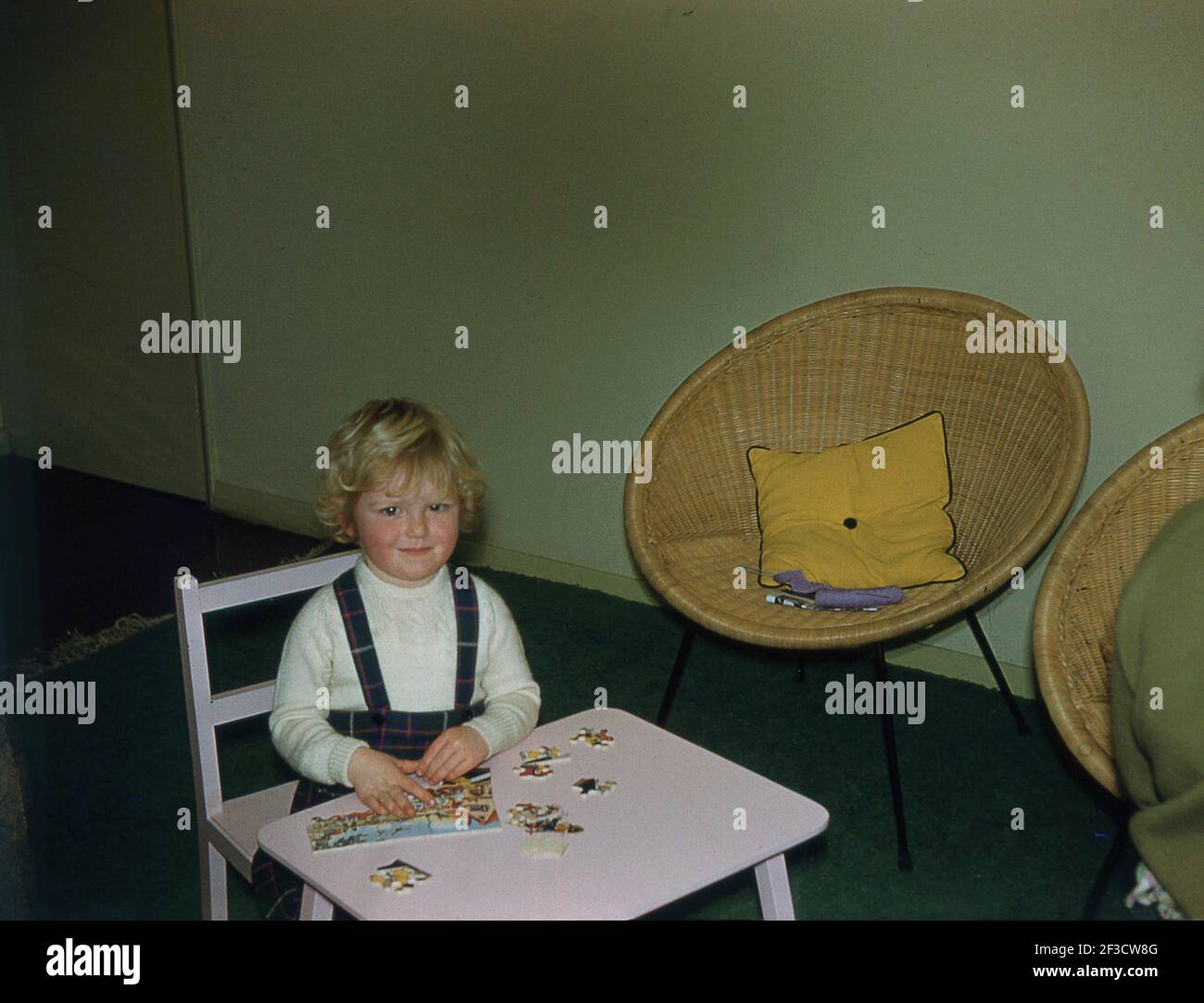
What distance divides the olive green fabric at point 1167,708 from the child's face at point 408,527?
2.60 feet

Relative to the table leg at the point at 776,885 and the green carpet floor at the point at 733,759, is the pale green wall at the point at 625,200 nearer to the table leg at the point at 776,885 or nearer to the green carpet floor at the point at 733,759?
the green carpet floor at the point at 733,759

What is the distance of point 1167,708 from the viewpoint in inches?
Result: 50.3

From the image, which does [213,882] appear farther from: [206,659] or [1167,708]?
[1167,708]

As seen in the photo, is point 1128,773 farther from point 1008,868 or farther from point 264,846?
point 264,846

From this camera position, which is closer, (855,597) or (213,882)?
(213,882)

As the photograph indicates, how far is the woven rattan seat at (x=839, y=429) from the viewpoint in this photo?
206cm

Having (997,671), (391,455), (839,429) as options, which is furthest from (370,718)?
(997,671)

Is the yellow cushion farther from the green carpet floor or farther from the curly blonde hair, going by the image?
the curly blonde hair

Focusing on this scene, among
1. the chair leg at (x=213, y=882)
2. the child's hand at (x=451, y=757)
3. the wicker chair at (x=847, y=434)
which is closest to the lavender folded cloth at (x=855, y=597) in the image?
the wicker chair at (x=847, y=434)

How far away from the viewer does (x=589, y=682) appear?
271cm

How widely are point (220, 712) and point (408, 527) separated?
14.6 inches

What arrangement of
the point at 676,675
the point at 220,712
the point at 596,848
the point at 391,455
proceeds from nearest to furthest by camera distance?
1. the point at 596,848
2. the point at 391,455
3. the point at 220,712
4. the point at 676,675

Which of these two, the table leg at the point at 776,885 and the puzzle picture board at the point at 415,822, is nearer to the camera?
the puzzle picture board at the point at 415,822

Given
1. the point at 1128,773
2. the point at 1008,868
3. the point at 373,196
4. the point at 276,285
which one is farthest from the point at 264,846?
the point at 276,285
